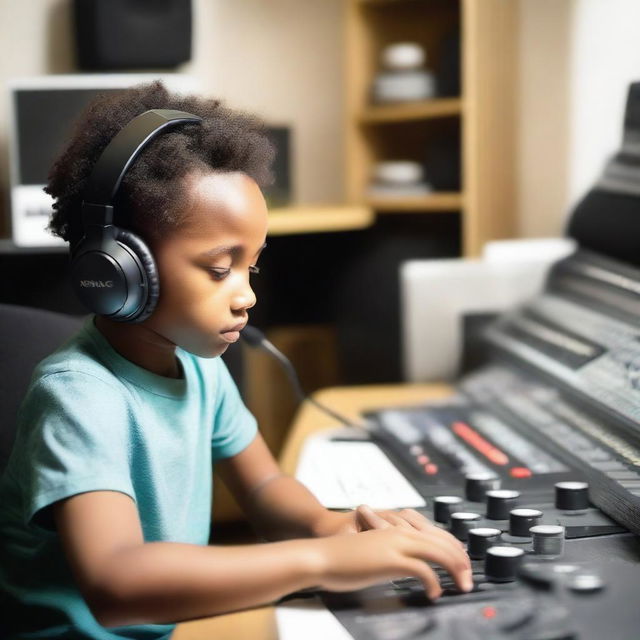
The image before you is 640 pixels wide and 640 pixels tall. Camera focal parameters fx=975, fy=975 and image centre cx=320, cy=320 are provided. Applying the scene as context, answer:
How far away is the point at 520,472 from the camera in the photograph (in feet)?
3.43

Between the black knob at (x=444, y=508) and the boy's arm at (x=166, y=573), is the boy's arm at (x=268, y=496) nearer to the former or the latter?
the black knob at (x=444, y=508)

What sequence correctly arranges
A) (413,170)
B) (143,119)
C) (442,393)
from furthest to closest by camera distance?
(413,170), (442,393), (143,119)

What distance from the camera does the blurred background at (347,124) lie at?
2250 mm

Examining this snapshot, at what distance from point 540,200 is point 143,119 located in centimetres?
186

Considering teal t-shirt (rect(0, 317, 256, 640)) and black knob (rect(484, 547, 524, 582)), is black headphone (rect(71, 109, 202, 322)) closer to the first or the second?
teal t-shirt (rect(0, 317, 256, 640))

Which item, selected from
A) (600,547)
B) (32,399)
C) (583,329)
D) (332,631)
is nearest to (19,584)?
(32,399)

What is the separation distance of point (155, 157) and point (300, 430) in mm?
609

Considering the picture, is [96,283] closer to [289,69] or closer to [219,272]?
[219,272]

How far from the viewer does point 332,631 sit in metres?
0.68

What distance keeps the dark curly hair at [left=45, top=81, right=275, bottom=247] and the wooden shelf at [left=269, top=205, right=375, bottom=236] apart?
1442mm

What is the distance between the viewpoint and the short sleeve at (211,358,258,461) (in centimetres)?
101

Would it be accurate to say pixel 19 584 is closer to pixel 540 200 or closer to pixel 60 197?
pixel 60 197

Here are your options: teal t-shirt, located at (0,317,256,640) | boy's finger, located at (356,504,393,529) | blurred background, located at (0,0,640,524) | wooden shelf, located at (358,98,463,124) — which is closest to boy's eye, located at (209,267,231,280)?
teal t-shirt, located at (0,317,256,640)

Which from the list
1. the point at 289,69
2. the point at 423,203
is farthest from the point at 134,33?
the point at 423,203
